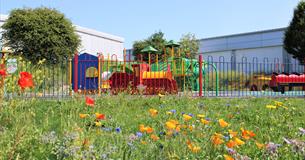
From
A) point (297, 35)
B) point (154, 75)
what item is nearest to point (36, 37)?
point (154, 75)

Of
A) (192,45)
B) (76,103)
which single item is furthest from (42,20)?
(192,45)

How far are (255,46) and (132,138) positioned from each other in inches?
1740

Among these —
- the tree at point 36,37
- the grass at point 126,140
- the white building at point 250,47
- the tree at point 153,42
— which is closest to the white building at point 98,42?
the tree at point 153,42

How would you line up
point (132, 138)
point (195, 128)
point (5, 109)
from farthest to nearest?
point (5, 109), point (195, 128), point (132, 138)

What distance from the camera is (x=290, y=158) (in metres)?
2.94

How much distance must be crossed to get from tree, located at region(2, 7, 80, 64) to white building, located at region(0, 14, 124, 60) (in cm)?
1144

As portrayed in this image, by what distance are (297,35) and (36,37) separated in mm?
17606

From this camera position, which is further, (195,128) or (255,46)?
(255,46)

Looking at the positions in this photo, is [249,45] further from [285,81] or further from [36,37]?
[36,37]

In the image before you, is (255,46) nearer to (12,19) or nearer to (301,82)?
(301,82)

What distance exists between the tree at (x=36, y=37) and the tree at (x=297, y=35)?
1583 cm

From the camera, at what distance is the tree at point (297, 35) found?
2633cm

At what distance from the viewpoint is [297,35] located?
2650 centimetres

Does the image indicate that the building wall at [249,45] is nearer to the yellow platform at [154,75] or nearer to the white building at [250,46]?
the white building at [250,46]
